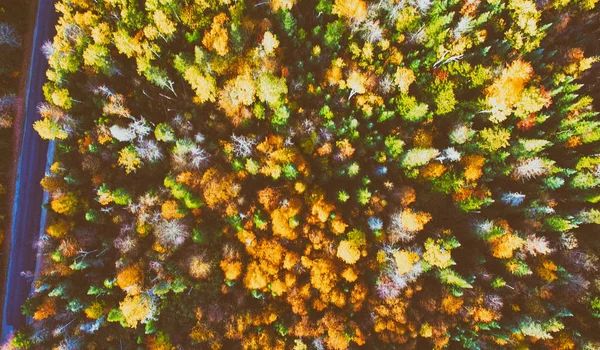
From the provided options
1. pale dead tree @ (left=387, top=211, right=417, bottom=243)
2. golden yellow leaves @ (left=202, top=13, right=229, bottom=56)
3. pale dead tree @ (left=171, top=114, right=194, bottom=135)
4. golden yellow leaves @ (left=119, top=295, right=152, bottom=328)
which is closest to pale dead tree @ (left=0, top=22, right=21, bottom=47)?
pale dead tree @ (left=171, top=114, right=194, bottom=135)

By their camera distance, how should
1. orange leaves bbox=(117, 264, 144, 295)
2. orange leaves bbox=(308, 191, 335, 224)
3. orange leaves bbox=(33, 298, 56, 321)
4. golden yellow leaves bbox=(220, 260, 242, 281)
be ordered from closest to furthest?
orange leaves bbox=(117, 264, 144, 295) → orange leaves bbox=(33, 298, 56, 321) → golden yellow leaves bbox=(220, 260, 242, 281) → orange leaves bbox=(308, 191, 335, 224)

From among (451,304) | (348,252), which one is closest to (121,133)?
(348,252)

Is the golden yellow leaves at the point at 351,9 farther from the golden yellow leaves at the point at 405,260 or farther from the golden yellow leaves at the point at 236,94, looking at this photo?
the golden yellow leaves at the point at 405,260

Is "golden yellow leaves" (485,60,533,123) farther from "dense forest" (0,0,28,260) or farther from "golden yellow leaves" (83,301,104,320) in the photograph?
"dense forest" (0,0,28,260)

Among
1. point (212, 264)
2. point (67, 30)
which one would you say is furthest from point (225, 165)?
point (67, 30)

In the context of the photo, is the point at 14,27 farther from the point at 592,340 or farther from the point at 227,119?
the point at 592,340

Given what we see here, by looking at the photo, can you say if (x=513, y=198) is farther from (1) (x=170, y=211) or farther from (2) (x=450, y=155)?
(1) (x=170, y=211)
